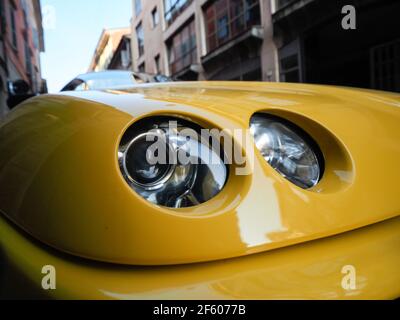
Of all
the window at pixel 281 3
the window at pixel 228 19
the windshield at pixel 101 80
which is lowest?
the windshield at pixel 101 80

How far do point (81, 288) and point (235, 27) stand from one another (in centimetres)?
1440

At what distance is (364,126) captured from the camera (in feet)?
3.01

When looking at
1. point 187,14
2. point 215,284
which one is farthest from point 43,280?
point 187,14

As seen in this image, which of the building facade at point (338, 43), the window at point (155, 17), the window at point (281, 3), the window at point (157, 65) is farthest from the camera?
the window at point (157, 65)

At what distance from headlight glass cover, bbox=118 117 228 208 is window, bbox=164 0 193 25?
1830 cm

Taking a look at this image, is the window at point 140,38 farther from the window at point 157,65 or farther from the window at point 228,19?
the window at point 228,19

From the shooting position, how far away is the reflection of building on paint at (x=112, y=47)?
3319cm

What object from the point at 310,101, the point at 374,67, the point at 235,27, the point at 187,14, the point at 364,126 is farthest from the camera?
the point at 187,14

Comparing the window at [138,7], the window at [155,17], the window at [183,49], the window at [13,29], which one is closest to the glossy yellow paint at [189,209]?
the window at [13,29]

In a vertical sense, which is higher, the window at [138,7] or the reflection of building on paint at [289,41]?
the window at [138,7]

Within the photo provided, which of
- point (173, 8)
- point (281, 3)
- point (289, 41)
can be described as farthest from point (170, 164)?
point (173, 8)

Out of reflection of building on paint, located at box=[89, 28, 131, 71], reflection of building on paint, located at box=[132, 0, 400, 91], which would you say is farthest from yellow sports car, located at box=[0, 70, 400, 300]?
reflection of building on paint, located at box=[89, 28, 131, 71]

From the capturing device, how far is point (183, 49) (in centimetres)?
1980
